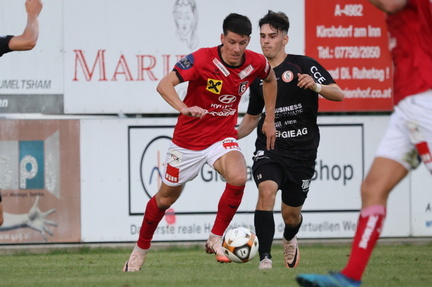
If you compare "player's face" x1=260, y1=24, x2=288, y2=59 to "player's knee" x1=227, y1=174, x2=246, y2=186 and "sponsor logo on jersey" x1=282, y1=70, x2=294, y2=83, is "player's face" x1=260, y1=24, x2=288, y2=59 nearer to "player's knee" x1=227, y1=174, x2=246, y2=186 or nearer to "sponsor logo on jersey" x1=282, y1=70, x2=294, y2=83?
"sponsor logo on jersey" x1=282, y1=70, x2=294, y2=83

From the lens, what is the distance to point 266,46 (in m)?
10.3

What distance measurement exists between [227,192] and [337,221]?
498cm

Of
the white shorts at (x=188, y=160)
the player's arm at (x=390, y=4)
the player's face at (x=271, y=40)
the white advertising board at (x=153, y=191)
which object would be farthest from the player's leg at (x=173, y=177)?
the white advertising board at (x=153, y=191)

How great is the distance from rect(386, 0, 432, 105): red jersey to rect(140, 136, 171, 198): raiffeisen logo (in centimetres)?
778

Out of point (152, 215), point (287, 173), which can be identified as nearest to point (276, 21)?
point (287, 173)

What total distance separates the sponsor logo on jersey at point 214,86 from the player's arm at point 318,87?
80 centimetres

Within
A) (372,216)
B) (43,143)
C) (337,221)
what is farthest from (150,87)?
(372,216)

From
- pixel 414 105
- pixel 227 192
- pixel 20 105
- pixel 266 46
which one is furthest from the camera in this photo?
pixel 20 105

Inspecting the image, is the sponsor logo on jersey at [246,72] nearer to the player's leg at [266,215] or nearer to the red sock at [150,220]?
the player's leg at [266,215]

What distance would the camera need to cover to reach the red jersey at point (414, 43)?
6.29 metres

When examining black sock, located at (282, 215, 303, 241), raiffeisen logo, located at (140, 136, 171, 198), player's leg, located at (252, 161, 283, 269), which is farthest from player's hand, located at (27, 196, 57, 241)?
player's leg, located at (252, 161, 283, 269)

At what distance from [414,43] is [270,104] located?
3.50 m

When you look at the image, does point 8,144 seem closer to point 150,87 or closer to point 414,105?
point 150,87

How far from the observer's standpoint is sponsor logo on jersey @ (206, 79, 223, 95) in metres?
9.27
